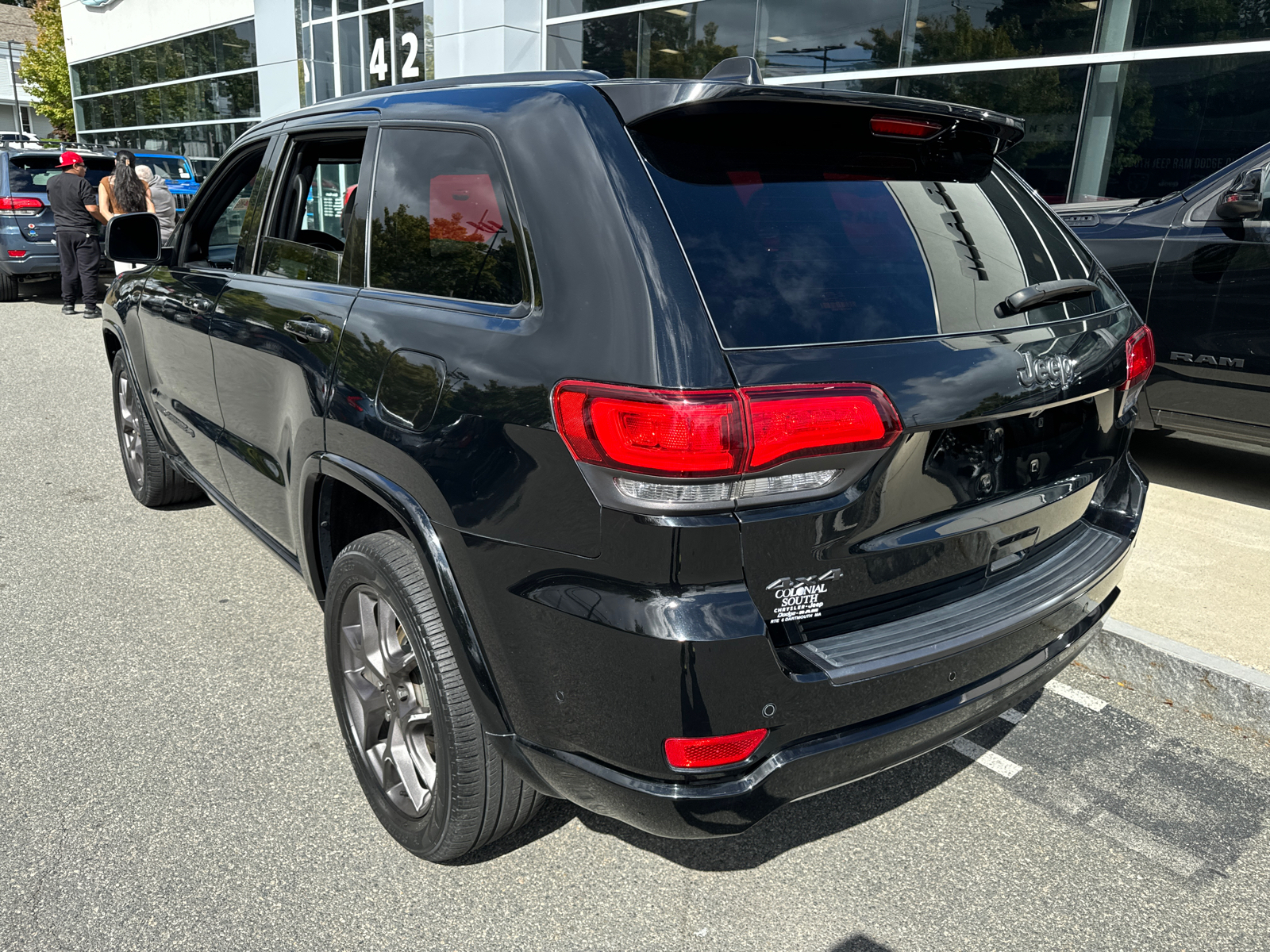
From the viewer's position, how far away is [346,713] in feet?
8.87

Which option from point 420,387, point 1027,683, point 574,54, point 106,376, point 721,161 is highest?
point 574,54

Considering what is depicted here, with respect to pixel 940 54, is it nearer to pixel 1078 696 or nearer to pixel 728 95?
pixel 1078 696

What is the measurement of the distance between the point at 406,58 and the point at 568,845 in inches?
624

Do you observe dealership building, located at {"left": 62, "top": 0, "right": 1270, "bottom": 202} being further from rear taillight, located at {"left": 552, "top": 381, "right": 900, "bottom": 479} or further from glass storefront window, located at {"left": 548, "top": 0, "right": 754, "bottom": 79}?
rear taillight, located at {"left": 552, "top": 381, "right": 900, "bottom": 479}

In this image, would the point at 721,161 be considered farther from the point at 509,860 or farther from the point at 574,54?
the point at 574,54

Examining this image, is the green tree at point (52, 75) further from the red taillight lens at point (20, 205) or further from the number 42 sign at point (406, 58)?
the red taillight lens at point (20, 205)

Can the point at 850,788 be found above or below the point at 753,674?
below

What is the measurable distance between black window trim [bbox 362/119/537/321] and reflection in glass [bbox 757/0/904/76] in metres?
8.83

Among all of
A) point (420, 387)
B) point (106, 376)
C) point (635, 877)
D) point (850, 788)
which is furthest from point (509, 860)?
point (106, 376)

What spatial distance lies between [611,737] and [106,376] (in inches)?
329

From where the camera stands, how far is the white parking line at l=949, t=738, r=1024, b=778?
2.90 metres

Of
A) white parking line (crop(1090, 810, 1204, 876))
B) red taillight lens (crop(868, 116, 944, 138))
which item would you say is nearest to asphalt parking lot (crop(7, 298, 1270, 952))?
white parking line (crop(1090, 810, 1204, 876))

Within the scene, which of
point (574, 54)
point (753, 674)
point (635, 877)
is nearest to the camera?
point (753, 674)

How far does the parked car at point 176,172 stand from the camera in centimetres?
1608
